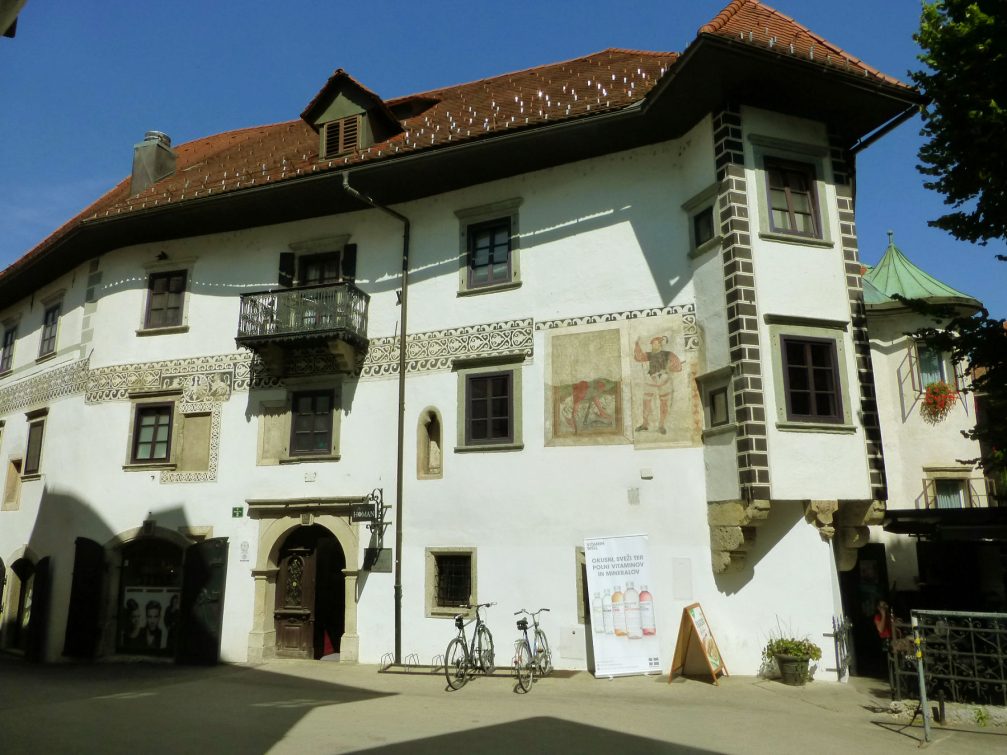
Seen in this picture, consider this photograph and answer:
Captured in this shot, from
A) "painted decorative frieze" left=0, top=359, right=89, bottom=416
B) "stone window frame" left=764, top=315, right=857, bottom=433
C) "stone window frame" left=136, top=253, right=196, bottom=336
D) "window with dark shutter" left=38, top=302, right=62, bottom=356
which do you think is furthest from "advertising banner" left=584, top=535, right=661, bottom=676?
"window with dark shutter" left=38, top=302, right=62, bottom=356

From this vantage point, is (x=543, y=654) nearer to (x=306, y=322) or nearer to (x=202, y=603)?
(x=202, y=603)

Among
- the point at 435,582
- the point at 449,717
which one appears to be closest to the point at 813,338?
the point at 435,582

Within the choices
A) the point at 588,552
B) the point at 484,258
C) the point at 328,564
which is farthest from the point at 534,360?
the point at 328,564

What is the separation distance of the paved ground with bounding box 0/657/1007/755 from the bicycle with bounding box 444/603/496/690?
0.27m

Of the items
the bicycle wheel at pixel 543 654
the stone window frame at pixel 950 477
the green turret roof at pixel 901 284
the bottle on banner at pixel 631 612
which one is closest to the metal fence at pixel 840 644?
the bottle on banner at pixel 631 612

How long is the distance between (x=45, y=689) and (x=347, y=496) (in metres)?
5.75

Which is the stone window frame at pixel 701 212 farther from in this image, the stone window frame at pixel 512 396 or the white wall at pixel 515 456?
the stone window frame at pixel 512 396

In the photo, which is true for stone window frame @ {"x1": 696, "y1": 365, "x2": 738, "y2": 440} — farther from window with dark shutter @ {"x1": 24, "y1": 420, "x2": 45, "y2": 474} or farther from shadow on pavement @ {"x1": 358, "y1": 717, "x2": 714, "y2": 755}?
window with dark shutter @ {"x1": 24, "y1": 420, "x2": 45, "y2": 474}

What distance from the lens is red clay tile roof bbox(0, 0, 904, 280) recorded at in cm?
1323

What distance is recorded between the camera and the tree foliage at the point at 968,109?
36.6 feet

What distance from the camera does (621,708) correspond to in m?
Answer: 10.1

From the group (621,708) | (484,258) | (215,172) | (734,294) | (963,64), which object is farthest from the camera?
(215,172)

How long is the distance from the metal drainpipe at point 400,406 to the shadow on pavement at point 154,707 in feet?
6.46

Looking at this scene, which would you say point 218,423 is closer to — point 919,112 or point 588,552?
point 588,552
